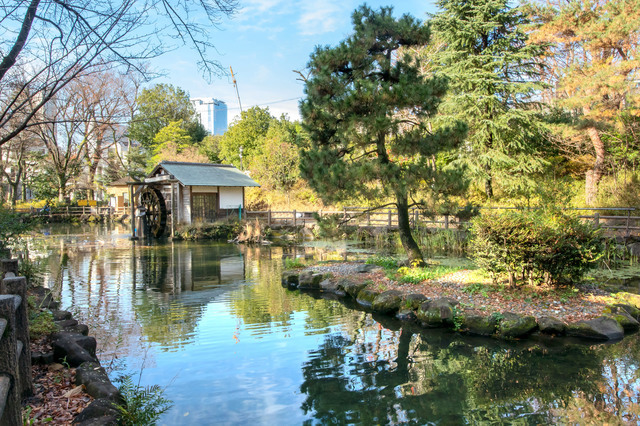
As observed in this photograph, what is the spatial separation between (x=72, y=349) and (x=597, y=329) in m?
6.25

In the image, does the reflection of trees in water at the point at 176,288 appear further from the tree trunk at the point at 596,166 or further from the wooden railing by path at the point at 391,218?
the tree trunk at the point at 596,166

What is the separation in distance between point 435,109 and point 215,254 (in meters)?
→ 9.85

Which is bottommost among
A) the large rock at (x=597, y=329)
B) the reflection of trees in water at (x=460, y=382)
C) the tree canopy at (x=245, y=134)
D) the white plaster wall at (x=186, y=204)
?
the reflection of trees in water at (x=460, y=382)

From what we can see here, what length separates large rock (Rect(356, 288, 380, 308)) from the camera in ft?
26.1

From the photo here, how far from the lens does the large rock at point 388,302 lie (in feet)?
24.1

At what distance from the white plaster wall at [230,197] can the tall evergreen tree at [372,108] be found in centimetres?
1470

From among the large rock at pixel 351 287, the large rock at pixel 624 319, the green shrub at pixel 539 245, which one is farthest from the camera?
the large rock at pixel 351 287

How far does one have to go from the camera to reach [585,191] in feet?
54.7

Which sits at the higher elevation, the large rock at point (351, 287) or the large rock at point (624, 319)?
the large rock at point (351, 287)

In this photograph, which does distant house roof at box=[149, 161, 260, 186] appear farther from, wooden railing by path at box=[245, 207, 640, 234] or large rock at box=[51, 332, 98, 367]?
large rock at box=[51, 332, 98, 367]

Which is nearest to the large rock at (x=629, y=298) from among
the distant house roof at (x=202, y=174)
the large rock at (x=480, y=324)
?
the large rock at (x=480, y=324)

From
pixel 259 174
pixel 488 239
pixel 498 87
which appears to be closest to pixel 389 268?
pixel 488 239

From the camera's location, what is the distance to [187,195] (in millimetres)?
22016

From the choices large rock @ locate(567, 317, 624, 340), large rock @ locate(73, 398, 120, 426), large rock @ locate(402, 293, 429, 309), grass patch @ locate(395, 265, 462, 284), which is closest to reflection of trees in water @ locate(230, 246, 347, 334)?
large rock @ locate(402, 293, 429, 309)
